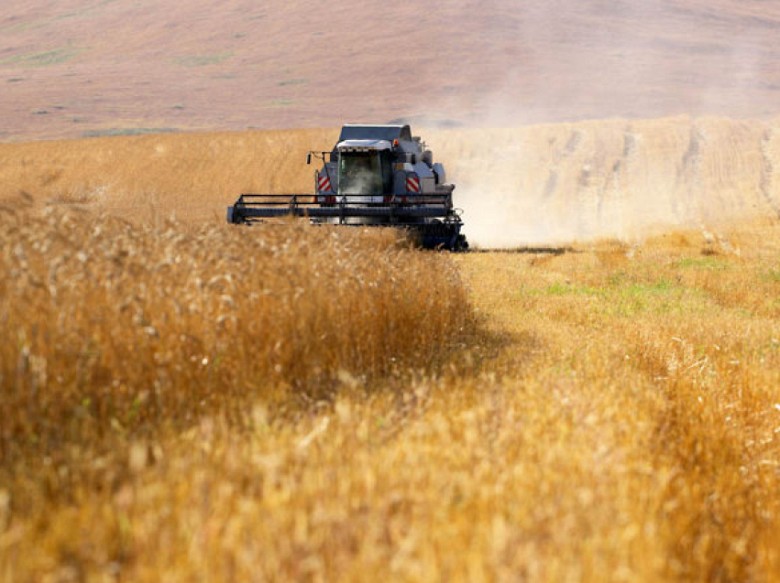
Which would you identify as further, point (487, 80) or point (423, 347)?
point (487, 80)

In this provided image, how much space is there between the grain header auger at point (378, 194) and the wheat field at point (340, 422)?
11715 mm

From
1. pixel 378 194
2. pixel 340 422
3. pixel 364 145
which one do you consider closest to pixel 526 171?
pixel 378 194

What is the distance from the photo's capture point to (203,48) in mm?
145625

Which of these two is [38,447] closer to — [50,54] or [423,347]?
[423,347]

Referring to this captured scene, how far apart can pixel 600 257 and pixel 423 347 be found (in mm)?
14151

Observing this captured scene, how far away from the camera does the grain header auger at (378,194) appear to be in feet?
73.9

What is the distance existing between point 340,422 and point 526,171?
42549 mm

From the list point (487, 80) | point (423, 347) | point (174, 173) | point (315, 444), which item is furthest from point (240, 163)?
point (487, 80)

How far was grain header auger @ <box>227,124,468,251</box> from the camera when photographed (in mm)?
22516

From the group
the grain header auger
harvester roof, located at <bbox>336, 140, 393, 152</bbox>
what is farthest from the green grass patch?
harvester roof, located at <bbox>336, 140, 393, 152</bbox>

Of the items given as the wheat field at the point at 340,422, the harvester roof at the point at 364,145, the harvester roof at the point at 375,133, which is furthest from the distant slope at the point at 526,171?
the wheat field at the point at 340,422

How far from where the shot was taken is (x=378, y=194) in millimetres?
23625

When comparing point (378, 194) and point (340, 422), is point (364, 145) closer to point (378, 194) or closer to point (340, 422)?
point (378, 194)

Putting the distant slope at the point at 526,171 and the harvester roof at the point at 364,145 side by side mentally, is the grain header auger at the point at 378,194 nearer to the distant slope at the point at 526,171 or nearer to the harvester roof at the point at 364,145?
the harvester roof at the point at 364,145
